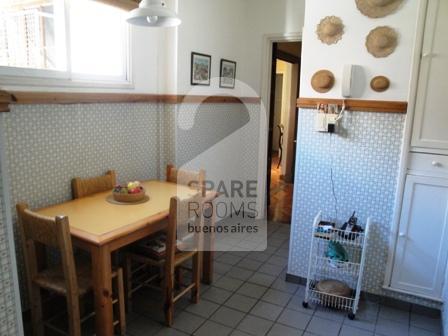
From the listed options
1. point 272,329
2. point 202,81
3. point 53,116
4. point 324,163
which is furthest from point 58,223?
point 202,81

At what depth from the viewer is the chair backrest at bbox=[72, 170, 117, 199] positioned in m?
2.40

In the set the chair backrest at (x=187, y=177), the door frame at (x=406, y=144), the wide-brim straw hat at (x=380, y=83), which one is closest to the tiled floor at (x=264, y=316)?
the door frame at (x=406, y=144)

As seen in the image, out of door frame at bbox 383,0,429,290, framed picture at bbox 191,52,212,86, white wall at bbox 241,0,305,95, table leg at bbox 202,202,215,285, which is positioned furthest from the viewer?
white wall at bbox 241,0,305,95

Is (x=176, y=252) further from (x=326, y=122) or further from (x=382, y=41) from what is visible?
(x=382, y=41)

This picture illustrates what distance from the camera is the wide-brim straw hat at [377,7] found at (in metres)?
2.23

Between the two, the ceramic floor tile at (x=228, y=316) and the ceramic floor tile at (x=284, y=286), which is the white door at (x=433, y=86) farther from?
the ceramic floor tile at (x=228, y=316)

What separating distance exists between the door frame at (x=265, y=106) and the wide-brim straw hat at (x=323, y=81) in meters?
1.42

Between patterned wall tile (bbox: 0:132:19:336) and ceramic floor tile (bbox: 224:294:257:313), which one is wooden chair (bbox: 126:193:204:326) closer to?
ceramic floor tile (bbox: 224:294:257:313)

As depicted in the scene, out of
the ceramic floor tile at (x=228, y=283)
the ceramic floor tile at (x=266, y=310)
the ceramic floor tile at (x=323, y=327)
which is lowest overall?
the ceramic floor tile at (x=323, y=327)

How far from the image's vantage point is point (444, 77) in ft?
7.15

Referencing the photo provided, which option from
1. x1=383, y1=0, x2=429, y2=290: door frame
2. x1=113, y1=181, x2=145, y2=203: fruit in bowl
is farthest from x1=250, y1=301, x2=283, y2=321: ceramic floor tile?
x1=113, y1=181, x2=145, y2=203: fruit in bowl

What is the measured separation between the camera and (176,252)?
2375 mm

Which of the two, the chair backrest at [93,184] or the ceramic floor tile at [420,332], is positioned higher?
the chair backrest at [93,184]

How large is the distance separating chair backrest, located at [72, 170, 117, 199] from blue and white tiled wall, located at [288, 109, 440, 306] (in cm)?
139
